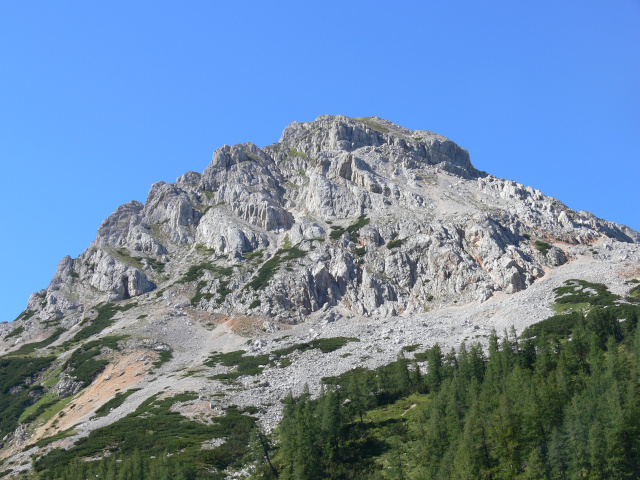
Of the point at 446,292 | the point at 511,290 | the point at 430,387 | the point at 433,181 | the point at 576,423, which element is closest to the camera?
the point at 576,423

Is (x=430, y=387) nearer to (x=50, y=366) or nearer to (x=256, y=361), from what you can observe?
(x=256, y=361)

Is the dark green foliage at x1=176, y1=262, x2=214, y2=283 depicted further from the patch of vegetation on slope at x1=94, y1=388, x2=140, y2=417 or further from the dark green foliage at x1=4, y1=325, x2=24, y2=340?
the patch of vegetation on slope at x1=94, y1=388, x2=140, y2=417

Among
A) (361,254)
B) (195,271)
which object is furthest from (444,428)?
(195,271)

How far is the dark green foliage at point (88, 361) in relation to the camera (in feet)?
381

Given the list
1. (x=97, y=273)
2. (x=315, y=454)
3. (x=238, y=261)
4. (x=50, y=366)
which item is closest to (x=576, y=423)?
(x=315, y=454)

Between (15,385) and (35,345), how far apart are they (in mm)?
29406

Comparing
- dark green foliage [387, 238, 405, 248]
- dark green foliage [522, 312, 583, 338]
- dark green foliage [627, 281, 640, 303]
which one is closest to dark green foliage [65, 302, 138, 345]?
dark green foliage [387, 238, 405, 248]

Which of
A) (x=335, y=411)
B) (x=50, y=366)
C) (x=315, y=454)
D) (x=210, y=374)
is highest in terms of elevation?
(x=50, y=366)

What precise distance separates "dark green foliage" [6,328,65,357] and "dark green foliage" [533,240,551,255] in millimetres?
143411

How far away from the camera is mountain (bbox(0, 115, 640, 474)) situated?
103 m

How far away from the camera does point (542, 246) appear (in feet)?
465

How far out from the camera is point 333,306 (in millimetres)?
146375

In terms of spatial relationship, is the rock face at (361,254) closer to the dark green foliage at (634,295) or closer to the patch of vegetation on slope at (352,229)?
the patch of vegetation on slope at (352,229)

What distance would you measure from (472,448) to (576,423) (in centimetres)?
1028
